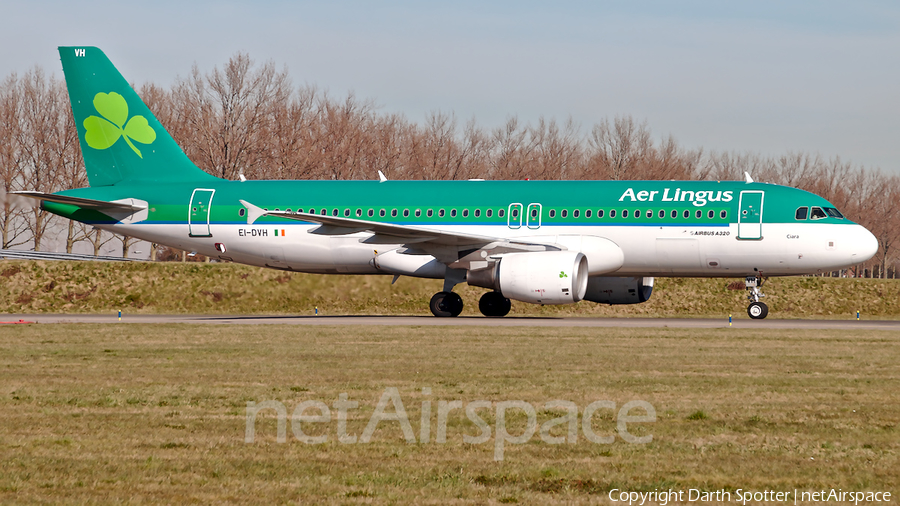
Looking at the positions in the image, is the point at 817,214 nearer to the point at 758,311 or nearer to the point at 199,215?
the point at 758,311

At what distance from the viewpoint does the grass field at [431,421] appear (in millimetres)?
6453

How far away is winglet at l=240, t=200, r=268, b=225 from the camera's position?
25.0 metres

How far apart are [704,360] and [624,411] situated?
19.0 ft

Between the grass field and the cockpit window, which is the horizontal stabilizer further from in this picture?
the cockpit window

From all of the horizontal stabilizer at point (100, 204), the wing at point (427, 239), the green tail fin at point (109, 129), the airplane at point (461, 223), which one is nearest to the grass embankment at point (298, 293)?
the airplane at point (461, 223)

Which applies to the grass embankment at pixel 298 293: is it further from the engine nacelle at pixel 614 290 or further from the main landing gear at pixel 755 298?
the main landing gear at pixel 755 298

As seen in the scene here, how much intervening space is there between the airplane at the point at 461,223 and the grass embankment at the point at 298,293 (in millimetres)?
6551

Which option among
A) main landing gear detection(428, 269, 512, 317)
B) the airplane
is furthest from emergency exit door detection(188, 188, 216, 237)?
main landing gear detection(428, 269, 512, 317)

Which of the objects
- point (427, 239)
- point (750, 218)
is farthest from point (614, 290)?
point (427, 239)

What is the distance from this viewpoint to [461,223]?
26.5 meters

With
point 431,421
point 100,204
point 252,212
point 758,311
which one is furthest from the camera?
point 100,204

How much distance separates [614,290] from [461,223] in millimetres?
4942

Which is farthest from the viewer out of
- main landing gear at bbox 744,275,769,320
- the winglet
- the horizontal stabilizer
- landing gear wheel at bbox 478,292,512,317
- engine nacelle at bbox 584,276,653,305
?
landing gear wheel at bbox 478,292,512,317

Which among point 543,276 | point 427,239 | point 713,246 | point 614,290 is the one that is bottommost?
point 614,290
